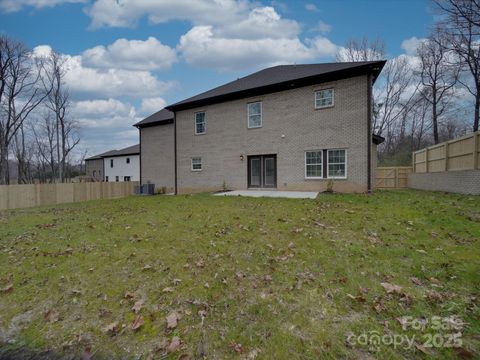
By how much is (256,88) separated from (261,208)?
8.84m

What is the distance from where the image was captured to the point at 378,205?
866cm

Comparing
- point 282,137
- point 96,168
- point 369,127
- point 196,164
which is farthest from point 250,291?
point 96,168

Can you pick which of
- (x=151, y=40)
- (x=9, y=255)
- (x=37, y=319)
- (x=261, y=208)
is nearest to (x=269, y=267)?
(x=37, y=319)

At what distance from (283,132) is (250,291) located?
11965mm

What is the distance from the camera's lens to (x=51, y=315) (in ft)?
11.8

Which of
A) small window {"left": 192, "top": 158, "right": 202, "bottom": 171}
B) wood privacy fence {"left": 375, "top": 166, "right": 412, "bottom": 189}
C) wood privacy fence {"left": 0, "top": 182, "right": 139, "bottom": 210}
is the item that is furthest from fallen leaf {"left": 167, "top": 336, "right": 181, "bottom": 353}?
wood privacy fence {"left": 0, "top": 182, "right": 139, "bottom": 210}

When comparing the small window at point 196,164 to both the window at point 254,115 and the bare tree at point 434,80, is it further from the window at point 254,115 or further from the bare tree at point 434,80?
the bare tree at point 434,80

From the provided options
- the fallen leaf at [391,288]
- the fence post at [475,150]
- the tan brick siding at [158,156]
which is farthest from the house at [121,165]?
the fallen leaf at [391,288]

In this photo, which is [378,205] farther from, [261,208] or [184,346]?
[184,346]

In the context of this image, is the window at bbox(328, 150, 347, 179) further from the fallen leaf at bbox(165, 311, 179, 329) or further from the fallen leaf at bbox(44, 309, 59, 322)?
the fallen leaf at bbox(44, 309, 59, 322)

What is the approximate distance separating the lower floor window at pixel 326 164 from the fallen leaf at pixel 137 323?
1183 cm

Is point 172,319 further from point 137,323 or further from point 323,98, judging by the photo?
point 323,98

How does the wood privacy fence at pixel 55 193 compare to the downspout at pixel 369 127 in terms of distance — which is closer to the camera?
the downspout at pixel 369 127

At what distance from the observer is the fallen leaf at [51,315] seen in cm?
352
